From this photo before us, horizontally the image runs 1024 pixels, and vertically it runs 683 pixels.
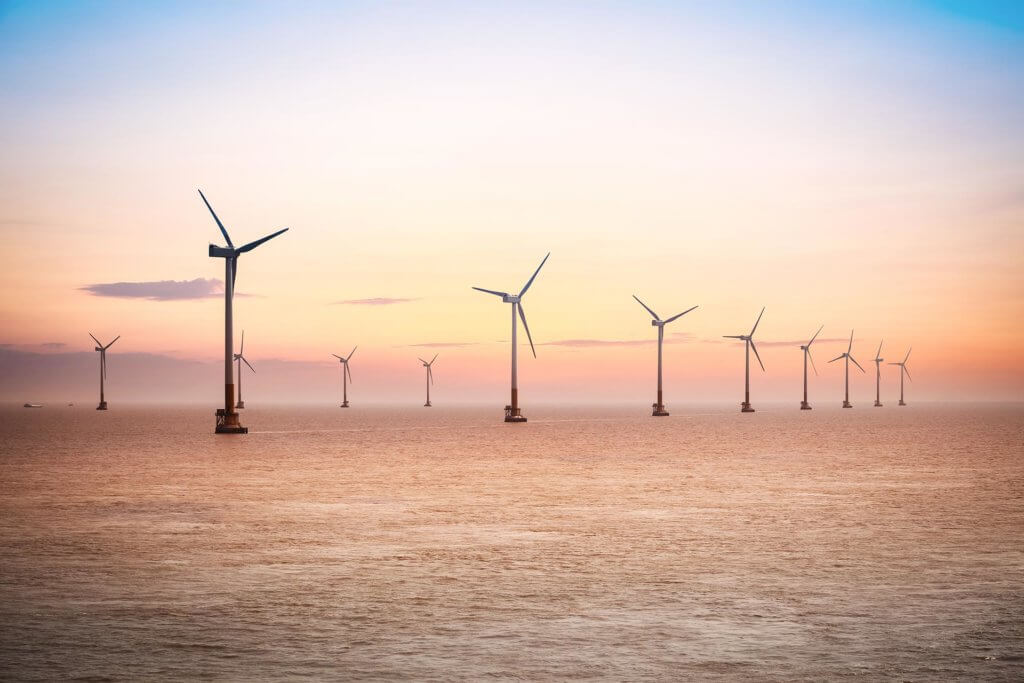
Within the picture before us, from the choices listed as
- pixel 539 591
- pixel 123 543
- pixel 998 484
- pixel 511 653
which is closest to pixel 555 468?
pixel 998 484

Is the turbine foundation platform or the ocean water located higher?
the ocean water

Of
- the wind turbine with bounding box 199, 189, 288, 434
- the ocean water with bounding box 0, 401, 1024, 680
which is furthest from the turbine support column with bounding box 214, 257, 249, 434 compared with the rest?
the ocean water with bounding box 0, 401, 1024, 680

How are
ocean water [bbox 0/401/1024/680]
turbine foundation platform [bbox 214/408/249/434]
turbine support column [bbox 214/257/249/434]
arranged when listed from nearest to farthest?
ocean water [bbox 0/401/1024/680]
turbine support column [bbox 214/257/249/434]
turbine foundation platform [bbox 214/408/249/434]

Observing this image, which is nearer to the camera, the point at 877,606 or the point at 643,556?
the point at 877,606

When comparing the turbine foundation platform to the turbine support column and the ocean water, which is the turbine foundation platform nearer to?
the turbine support column

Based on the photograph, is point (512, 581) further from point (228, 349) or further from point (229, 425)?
point (229, 425)

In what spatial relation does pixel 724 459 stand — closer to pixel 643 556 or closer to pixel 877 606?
pixel 643 556

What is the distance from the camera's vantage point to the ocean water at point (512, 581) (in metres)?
15.1

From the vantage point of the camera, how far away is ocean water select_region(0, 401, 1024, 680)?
49.4 ft

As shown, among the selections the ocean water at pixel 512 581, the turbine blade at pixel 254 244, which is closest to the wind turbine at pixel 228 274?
the turbine blade at pixel 254 244

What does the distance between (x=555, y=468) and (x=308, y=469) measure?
13298 millimetres

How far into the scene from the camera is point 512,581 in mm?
21594

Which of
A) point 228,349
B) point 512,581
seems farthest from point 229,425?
point 512,581

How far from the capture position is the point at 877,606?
18750mm
